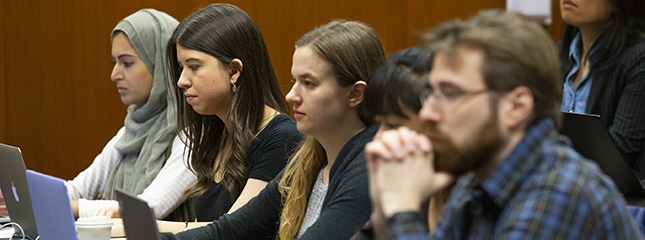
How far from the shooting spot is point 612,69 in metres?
2.62

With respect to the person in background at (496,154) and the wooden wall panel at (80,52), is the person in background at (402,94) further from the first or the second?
the wooden wall panel at (80,52)

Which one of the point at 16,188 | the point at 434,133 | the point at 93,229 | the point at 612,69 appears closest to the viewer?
the point at 434,133

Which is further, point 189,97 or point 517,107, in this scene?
point 189,97

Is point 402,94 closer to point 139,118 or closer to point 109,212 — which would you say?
point 109,212

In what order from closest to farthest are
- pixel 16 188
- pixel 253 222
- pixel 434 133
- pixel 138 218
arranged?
pixel 434 133, pixel 138 218, pixel 253 222, pixel 16 188


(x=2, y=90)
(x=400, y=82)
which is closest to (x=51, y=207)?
(x=400, y=82)

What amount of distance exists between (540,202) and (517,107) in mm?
130

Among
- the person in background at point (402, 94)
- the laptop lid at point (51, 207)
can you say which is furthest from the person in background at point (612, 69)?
the laptop lid at point (51, 207)

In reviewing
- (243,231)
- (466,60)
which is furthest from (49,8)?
(466,60)

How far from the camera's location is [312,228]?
163 centimetres

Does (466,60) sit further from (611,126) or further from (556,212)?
(611,126)

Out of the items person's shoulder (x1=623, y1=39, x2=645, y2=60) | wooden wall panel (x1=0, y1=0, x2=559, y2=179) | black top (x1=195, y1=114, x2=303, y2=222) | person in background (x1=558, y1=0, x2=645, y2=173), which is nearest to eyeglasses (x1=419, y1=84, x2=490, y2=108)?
black top (x1=195, y1=114, x2=303, y2=222)

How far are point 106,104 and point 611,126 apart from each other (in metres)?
2.68

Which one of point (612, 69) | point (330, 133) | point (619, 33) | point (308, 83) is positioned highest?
point (308, 83)
